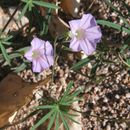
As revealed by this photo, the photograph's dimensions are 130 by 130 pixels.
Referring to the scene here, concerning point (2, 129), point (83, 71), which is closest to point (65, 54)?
point (83, 71)

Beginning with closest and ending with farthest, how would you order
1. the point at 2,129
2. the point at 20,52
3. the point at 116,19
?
the point at 20,52, the point at 2,129, the point at 116,19

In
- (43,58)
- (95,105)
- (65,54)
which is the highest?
(43,58)

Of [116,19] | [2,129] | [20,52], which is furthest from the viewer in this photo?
[116,19]

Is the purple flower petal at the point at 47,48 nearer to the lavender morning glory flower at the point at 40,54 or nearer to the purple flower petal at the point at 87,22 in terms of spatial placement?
the lavender morning glory flower at the point at 40,54

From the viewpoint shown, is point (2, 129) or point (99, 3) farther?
point (99, 3)

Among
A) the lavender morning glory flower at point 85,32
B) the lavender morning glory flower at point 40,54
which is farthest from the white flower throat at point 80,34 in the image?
the lavender morning glory flower at point 40,54

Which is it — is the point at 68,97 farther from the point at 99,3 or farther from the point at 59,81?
the point at 99,3

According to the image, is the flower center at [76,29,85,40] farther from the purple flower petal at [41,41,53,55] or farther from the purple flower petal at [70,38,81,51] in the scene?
the purple flower petal at [41,41,53,55]
